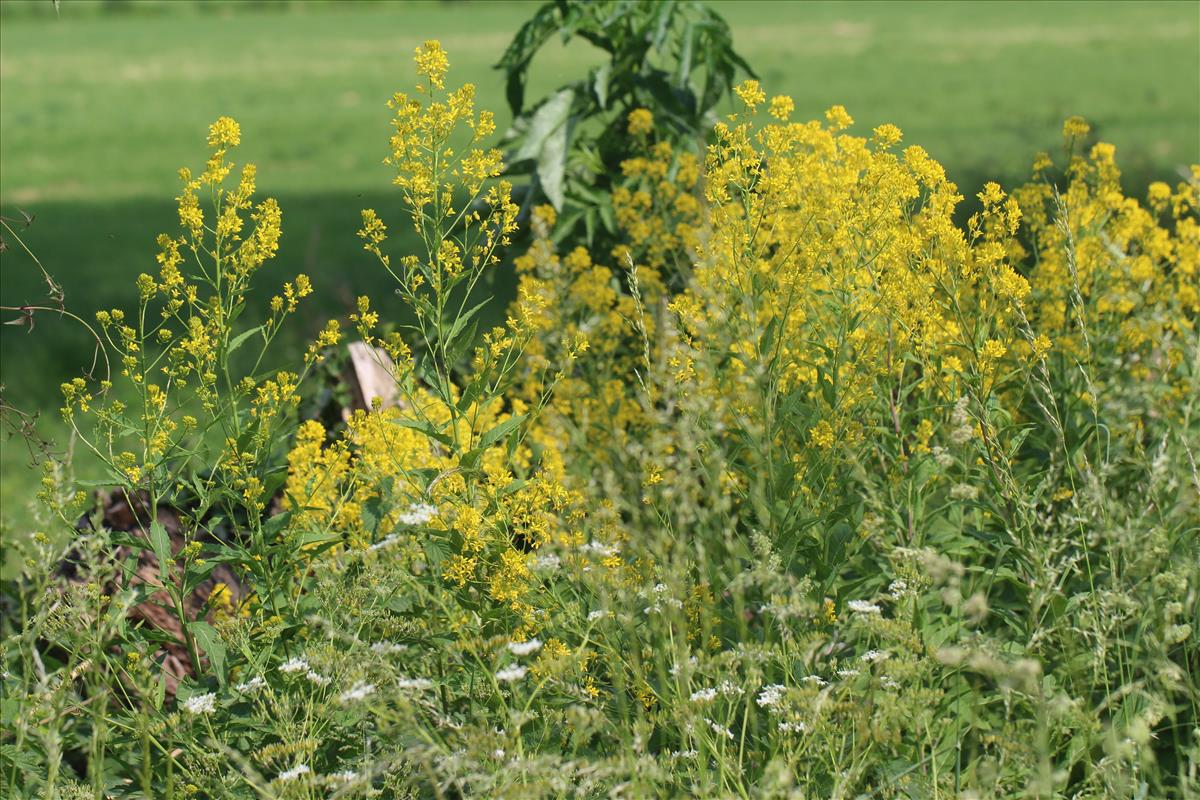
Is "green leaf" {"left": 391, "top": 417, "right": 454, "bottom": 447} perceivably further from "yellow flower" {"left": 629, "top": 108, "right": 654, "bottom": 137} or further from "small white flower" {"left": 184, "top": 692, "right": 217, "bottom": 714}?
"yellow flower" {"left": 629, "top": 108, "right": 654, "bottom": 137}

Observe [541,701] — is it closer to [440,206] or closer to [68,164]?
[440,206]

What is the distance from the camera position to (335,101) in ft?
68.6

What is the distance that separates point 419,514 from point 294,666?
371 mm

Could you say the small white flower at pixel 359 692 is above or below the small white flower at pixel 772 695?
above

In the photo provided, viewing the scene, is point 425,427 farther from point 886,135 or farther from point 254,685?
point 886,135

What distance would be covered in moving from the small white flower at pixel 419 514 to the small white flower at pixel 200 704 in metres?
0.48

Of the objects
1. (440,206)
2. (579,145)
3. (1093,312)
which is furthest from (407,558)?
(579,145)

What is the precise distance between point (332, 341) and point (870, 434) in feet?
3.76

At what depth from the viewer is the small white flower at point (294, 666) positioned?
2.47m

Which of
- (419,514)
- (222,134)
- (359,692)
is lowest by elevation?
(359,692)

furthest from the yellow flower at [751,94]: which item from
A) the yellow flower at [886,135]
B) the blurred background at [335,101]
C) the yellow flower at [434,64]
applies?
the blurred background at [335,101]

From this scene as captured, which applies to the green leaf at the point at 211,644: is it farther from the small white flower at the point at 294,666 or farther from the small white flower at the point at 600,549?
the small white flower at the point at 600,549

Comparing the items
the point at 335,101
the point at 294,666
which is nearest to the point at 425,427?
the point at 294,666

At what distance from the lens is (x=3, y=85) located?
21.9 meters
